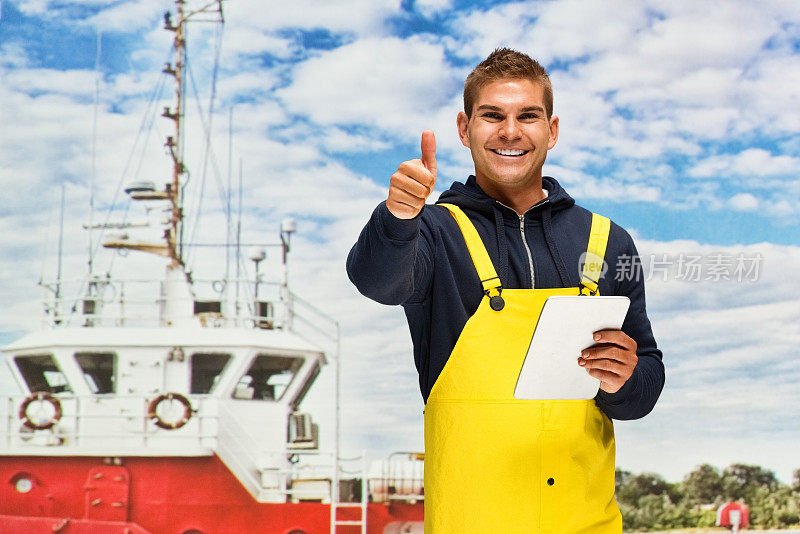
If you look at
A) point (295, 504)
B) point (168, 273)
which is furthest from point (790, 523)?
point (168, 273)

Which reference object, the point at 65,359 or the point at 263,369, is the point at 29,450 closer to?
the point at 65,359

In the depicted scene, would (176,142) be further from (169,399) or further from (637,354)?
(637,354)

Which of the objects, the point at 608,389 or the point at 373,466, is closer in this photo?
the point at 608,389

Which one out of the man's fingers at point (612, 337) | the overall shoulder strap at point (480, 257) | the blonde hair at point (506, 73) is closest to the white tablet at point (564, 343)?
the man's fingers at point (612, 337)

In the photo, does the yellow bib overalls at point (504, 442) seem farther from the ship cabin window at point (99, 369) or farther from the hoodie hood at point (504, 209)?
the ship cabin window at point (99, 369)

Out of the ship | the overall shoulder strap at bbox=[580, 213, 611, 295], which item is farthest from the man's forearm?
the ship

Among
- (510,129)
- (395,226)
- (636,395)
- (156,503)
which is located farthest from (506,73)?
(156,503)

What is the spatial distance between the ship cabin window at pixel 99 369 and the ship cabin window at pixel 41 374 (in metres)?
0.18

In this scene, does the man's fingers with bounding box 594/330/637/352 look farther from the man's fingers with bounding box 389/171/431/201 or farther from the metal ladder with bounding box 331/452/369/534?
the metal ladder with bounding box 331/452/369/534

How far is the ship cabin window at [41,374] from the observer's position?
470 cm

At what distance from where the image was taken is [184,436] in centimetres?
443

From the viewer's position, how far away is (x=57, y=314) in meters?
4.61

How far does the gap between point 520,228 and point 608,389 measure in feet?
0.77

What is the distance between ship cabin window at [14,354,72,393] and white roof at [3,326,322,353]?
0.57 ft
